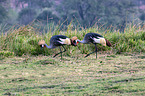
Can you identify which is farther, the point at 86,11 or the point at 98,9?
the point at 98,9

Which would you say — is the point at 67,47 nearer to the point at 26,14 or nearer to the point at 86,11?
the point at 86,11

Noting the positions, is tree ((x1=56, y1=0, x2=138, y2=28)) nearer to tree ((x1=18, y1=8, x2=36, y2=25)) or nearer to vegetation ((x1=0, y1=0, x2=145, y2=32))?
vegetation ((x1=0, y1=0, x2=145, y2=32))

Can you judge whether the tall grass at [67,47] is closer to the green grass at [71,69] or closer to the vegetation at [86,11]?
the green grass at [71,69]

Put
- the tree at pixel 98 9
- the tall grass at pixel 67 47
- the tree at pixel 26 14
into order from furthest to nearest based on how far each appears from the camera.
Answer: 1. the tree at pixel 26 14
2. the tree at pixel 98 9
3. the tall grass at pixel 67 47

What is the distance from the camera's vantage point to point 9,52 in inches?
→ 225

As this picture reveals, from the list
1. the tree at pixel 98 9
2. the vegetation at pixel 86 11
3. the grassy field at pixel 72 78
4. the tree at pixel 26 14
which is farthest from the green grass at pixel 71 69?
the tree at pixel 26 14

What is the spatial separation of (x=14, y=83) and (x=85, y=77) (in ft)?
3.41

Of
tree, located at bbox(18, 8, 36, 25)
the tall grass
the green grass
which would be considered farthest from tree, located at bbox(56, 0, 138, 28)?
the green grass

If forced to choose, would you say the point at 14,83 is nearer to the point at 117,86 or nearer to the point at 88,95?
the point at 88,95

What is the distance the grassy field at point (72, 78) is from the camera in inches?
110

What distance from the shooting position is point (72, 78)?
11.4ft

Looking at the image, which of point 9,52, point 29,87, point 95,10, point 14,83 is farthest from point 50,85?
point 95,10

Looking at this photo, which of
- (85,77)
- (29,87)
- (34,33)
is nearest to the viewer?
(29,87)

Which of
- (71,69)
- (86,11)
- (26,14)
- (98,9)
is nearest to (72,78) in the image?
(71,69)
